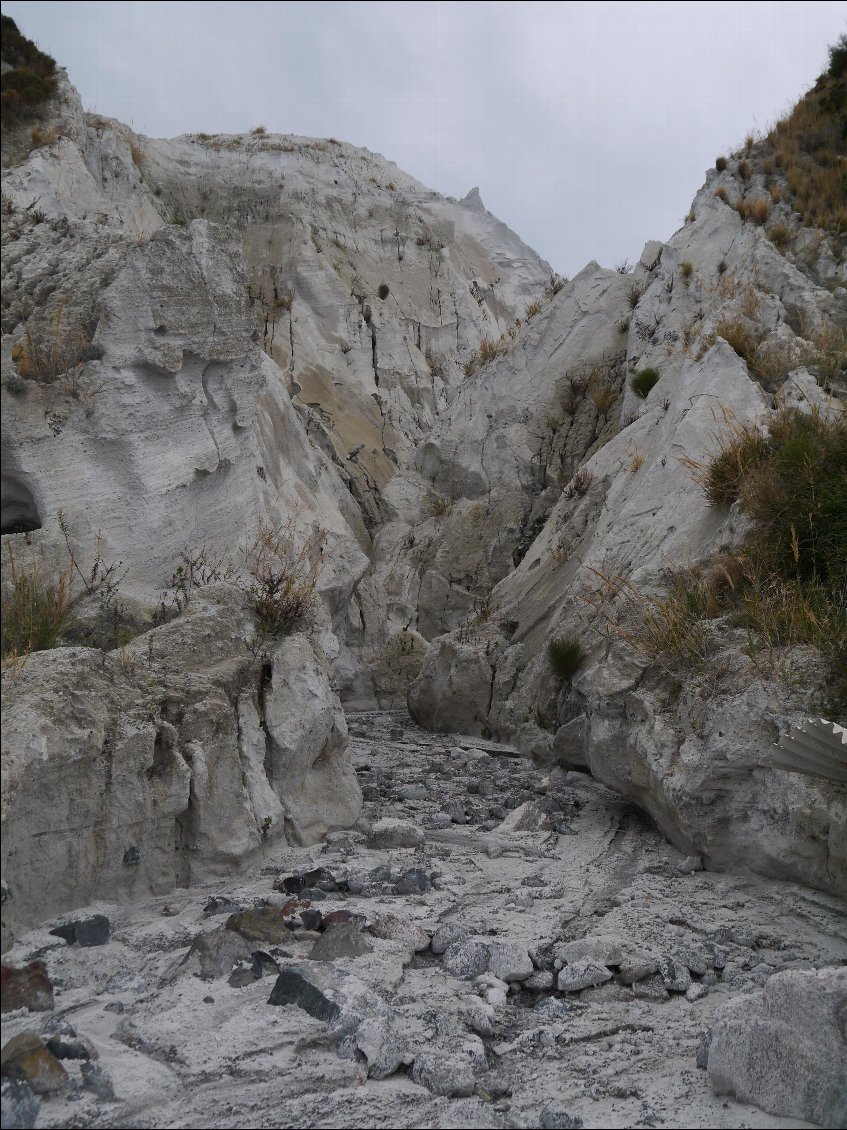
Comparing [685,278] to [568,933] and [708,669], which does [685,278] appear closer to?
[708,669]

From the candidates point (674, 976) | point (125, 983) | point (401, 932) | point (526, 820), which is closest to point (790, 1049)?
point (674, 976)

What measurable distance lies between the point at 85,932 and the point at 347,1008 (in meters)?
1.43

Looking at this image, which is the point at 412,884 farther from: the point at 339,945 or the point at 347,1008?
the point at 347,1008

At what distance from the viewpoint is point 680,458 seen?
9.07 meters

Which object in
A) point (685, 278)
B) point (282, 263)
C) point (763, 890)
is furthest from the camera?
point (282, 263)

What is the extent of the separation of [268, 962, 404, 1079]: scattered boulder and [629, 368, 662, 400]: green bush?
1090 cm

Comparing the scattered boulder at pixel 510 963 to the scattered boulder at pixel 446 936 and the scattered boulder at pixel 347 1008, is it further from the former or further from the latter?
the scattered boulder at pixel 347 1008

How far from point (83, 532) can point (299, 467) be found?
18.4 ft

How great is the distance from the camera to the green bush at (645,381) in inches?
521

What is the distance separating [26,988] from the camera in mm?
3541

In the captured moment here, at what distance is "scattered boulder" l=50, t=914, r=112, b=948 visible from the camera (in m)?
4.16

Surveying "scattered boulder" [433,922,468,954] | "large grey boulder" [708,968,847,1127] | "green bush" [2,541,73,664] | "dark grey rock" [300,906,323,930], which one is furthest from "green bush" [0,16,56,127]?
"large grey boulder" [708,968,847,1127]

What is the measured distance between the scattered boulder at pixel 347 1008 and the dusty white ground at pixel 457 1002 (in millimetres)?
52

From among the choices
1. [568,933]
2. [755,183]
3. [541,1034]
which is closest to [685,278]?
[755,183]
